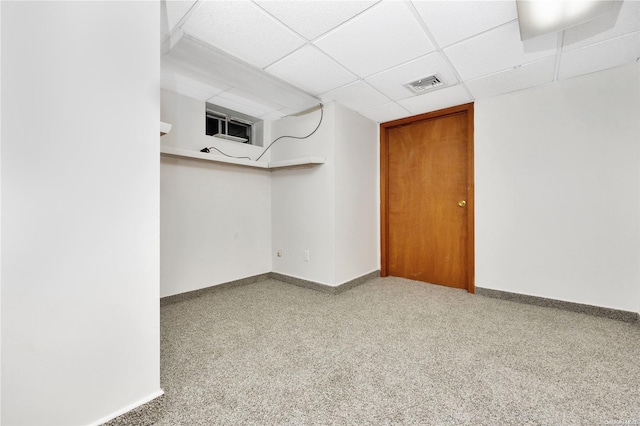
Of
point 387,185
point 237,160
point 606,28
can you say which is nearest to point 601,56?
point 606,28

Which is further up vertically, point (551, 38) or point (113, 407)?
point (551, 38)

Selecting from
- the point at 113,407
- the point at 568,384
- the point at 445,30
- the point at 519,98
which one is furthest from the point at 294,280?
the point at 519,98

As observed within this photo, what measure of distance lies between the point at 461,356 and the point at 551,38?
2291 millimetres

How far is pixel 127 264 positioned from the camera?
3.85 feet

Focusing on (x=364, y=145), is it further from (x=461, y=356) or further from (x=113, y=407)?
(x=113, y=407)

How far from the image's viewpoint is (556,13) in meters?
1.64

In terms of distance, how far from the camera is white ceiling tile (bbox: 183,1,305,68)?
1.66 m

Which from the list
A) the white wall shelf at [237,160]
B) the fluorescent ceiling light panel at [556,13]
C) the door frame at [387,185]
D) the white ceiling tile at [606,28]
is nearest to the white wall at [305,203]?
the white wall shelf at [237,160]

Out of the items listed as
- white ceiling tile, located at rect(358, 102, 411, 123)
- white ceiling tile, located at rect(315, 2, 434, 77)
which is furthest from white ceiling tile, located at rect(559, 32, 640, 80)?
white ceiling tile, located at rect(358, 102, 411, 123)

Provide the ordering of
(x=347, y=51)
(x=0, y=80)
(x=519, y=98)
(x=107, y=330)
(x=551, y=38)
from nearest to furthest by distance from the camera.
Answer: (x=0, y=80)
(x=107, y=330)
(x=551, y=38)
(x=347, y=51)
(x=519, y=98)

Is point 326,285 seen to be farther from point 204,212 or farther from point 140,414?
point 140,414

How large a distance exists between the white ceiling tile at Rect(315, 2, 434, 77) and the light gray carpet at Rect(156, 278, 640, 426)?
2.16 meters

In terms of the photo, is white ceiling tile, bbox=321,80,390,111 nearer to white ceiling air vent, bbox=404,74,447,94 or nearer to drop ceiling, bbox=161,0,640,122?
drop ceiling, bbox=161,0,640,122

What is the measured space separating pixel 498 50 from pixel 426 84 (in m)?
0.66
